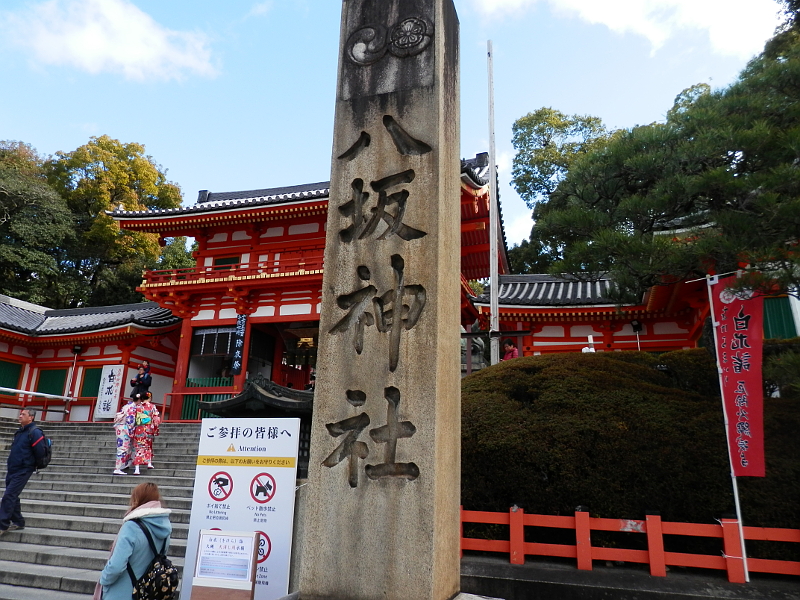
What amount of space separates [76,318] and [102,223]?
9.21m

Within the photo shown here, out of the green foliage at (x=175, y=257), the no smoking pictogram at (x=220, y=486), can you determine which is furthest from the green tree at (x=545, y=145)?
the no smoking pictogram at (x=220, y=486)

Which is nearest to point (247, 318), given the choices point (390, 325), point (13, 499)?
point (13, 499)

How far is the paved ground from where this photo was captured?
4637 millimetres

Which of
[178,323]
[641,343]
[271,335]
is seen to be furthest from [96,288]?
[641,343]

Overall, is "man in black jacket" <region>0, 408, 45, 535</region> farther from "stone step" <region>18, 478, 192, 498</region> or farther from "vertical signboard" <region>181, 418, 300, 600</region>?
"vertical signboard" <region>181, 418, 300, 600</region>

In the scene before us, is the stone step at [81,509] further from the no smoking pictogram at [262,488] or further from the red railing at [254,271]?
the red railing at [254,271]

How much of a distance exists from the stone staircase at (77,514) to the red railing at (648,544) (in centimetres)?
325

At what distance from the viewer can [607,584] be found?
4805mm

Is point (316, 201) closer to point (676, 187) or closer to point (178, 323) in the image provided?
point (178, 323)

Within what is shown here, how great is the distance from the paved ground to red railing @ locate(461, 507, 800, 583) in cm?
13

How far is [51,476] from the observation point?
8906mm

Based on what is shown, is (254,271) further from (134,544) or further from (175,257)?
(175,257)

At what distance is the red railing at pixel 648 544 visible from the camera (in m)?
4.90

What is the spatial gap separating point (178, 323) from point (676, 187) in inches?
576
